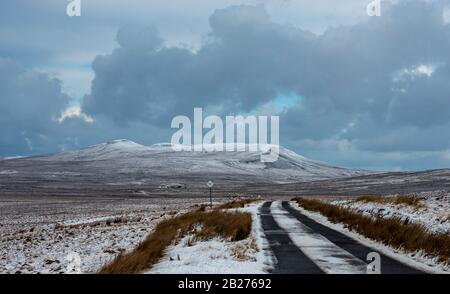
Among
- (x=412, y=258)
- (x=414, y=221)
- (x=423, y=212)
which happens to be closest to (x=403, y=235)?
(x=412, y=258)

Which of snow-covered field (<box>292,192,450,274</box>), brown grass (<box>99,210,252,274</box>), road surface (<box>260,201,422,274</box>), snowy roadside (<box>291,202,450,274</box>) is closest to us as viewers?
road surface (<box>260,201,422,274</box>)

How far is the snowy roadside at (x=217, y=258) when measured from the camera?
1436cm

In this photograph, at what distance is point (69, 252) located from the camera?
2142 centimetres

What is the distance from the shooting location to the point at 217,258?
16.6 meters

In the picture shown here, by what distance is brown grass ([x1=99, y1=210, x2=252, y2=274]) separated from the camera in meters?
14.4

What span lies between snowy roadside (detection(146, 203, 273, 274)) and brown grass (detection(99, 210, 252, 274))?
1.23ft

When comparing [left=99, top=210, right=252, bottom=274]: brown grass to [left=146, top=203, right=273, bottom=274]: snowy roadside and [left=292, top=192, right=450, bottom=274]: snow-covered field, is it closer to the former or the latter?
[left=146, top=203, right=273, bottom=274]: snowy roadside

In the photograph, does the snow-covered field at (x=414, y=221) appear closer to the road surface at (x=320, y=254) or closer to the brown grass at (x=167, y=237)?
the road surface at (x=320, y=254)

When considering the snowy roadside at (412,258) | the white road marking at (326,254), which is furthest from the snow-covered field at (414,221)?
the white road marking at (326,254)

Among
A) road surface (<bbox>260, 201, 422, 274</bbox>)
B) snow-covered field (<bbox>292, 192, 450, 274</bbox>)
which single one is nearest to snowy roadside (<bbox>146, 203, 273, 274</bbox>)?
road surface (<bbox>260, 201, 422, 274</bbox>)

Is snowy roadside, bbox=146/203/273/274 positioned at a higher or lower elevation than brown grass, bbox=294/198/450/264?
lower

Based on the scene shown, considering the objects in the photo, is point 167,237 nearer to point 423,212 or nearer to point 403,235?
point 403,235

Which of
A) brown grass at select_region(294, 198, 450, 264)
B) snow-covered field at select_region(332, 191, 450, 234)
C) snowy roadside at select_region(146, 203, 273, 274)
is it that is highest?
snow-covered field at select_region(332, 191, 450, 234)

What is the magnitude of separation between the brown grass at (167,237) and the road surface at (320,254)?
167 centimetres
